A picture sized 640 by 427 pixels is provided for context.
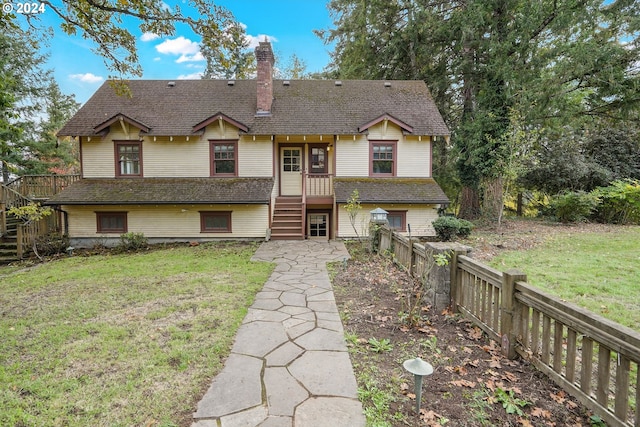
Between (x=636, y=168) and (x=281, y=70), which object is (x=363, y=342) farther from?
(x=281, y=70)

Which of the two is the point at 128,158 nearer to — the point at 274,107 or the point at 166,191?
the point at 166,191

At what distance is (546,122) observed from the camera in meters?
14.0

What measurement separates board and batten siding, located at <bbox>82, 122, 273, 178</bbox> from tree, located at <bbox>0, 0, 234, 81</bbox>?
588cm

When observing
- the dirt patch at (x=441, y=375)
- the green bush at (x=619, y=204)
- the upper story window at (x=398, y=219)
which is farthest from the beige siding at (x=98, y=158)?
the green bush at (x=619, y=204)

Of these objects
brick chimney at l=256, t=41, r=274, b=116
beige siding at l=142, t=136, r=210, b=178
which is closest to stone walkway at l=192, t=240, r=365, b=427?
beige siding at l=142, t=136, r=210, b=178

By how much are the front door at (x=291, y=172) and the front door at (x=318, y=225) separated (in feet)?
4.33

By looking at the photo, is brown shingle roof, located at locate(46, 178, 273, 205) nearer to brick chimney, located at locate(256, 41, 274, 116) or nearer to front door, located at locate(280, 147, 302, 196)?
front door, located at locate(280, 147, 302, 196)

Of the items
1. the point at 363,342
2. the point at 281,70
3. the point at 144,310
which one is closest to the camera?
the point at 363,342

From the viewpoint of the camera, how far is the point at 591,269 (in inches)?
267

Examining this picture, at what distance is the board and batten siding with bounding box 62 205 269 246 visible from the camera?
1214 centimetres

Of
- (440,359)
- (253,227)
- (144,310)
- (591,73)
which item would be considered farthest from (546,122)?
(144,310)

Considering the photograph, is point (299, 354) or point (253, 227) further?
point (253, 227)

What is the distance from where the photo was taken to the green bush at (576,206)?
43.9ft

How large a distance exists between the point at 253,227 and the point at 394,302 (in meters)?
7.96
